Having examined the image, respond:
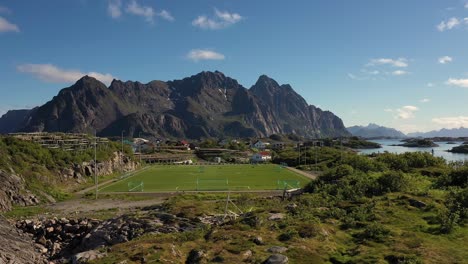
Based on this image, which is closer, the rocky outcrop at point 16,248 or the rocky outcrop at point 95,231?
the rocky outcrop at point 16,248

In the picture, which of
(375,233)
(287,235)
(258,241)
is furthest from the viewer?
(375,233)

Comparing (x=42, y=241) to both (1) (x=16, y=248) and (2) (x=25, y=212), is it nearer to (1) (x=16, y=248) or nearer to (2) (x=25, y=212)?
(1) (x=16, y=248)

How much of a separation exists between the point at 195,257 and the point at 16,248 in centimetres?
1559

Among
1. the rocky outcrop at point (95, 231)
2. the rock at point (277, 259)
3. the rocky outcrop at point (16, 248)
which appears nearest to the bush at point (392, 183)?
the rocky outcrop at point (95, 231)

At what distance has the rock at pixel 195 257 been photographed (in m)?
18.0

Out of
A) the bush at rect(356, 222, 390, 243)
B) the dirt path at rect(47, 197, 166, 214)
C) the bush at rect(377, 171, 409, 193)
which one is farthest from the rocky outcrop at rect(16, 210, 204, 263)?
the bush at rect(377, 171, 409, 193)

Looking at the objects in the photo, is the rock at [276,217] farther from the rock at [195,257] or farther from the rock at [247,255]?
the rock at [195,257]

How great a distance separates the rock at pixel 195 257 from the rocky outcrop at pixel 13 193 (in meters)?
32.0

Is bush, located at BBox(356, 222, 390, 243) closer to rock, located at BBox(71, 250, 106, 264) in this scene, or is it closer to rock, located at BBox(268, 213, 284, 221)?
rock, located at BBox(268, 213, 284, 221)

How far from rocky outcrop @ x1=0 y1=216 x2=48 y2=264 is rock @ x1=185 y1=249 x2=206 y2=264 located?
11773mm

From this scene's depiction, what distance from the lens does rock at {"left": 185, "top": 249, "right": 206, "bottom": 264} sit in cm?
1805

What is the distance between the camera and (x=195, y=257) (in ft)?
60.2

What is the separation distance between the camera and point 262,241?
2009 centimetres

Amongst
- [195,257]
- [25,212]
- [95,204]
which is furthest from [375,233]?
[25,212]
